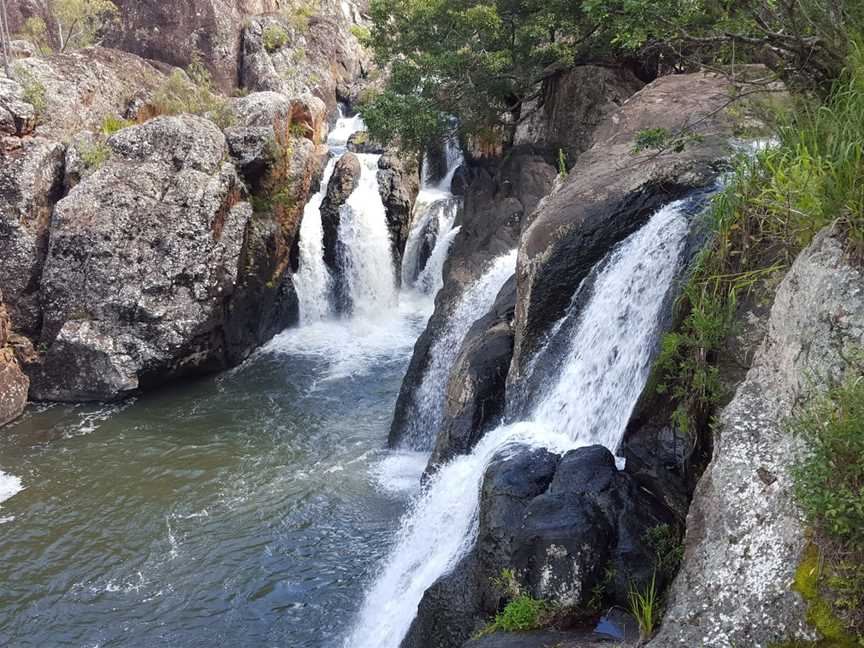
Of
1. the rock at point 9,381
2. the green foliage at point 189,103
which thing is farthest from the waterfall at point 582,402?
the green foliage at point 189,103

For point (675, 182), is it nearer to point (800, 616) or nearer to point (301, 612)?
point (800, 616)

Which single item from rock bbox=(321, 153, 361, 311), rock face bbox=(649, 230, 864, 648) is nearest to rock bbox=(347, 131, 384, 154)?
rock bbox=(321, 153, 361, 311)

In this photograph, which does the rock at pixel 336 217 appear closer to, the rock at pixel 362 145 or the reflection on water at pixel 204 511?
the rock at pixel 362 145

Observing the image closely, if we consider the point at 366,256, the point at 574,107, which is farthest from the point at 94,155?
the point at 574,107

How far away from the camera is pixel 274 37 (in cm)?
2862

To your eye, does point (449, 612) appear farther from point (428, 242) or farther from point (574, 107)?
point (428, 242)

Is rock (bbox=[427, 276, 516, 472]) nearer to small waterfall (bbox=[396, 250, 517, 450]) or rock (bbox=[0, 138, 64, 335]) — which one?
small waterfall (bbox=[396, 250, 517, 450])

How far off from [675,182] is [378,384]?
855 cm

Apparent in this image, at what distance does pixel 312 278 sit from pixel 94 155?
6402mm

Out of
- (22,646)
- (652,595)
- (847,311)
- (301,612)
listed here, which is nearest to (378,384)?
(301,612)

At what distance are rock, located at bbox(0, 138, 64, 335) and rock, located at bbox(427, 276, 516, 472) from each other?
980 cm

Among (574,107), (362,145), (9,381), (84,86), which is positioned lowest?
(9,381)

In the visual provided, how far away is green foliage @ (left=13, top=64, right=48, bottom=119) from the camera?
49.8ft

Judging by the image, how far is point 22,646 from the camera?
7.93 m
